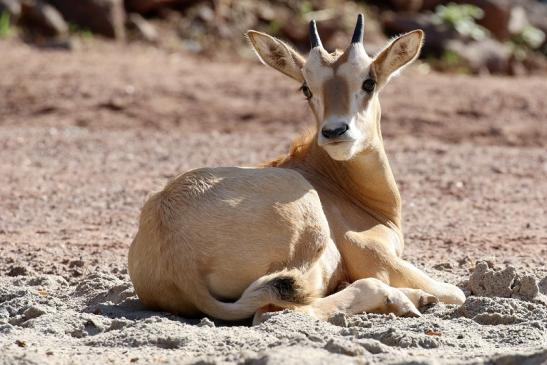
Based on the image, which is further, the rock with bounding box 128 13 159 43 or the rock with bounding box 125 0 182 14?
the rock with bounding box 125 0 182 14

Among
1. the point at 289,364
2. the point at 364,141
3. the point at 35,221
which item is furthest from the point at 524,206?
the point at 289,364

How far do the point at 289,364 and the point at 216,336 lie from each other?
1106 millimetres

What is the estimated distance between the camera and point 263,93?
679 inches

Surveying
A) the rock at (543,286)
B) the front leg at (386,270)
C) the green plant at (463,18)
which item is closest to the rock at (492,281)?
the front leg at (386,270)

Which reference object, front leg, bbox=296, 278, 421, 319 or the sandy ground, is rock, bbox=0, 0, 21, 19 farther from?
front leg, bbox=296, 278, 421, 319

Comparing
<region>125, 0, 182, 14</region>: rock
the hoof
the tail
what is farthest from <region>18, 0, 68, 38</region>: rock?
the tail

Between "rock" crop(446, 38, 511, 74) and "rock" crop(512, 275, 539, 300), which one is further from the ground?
"rock" crop(512, 275, 539, 300)

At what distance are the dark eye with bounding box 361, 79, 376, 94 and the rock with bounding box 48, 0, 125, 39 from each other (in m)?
12.4

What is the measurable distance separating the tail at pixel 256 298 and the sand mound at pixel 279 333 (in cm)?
10

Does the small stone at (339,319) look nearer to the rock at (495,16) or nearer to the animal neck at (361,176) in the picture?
the animal neck at (361,176)

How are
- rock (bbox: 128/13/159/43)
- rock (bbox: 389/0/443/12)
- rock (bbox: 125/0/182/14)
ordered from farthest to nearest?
rock (bbox: 389/0/443/12) < rock (bbox: 125/0/182/14) < rock (bbox: 128/13/159/43)

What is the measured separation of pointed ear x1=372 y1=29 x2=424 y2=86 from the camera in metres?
8.17

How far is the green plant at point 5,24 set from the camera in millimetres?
19312

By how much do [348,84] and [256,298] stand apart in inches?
67.6
